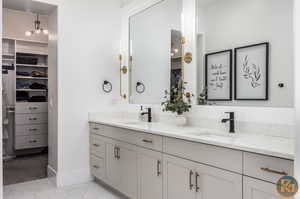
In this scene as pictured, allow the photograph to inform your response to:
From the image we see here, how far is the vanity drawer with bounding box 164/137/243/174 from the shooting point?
1.53m

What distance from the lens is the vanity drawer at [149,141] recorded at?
7.07 ft

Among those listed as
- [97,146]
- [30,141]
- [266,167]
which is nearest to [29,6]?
[97,146]

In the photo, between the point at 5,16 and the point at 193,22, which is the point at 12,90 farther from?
the point at 193,22

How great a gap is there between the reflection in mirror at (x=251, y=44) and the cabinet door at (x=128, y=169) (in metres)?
0.90

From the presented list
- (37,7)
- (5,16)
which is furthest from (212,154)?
(5,16)

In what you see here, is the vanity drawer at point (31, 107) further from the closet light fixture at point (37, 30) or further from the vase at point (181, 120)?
the vase at point (181, 120)

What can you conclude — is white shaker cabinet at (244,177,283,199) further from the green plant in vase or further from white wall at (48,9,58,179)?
white wall at (48,9,58,179)

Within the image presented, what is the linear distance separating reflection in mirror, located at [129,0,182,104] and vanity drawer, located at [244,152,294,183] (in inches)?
60.6

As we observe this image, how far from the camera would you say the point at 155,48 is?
3240mm

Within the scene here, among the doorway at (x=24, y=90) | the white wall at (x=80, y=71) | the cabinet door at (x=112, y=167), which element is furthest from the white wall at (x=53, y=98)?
the doorway at (x=24, y=90)

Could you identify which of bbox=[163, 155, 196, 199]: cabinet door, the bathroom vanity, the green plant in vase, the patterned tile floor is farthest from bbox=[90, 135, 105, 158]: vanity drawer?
bbox=[163, 155, 196, 199]: cabinet door

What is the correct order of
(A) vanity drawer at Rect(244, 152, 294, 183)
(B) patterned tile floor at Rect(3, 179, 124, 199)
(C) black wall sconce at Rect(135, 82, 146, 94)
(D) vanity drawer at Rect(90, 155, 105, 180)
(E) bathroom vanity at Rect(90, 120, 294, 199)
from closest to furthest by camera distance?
(A) vanity drawer at Rect(244, 152, 294, 183)
(E) bathroom vanity at Rect(90, 120, 294, 199)
(B) patterned tile floor at Rect(3, 179, 124, 199)
(D) vanity drawer at Rect(90, 155, 105, 180)
(C) black wall sconce at Rect(135, 82, 146, 94)

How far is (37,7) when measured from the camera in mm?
3270

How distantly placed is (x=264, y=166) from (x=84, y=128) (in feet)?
8.34
